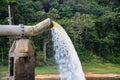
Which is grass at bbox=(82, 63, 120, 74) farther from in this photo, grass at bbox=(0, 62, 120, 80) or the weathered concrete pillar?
the weathered concrete pillar

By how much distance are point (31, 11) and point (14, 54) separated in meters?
29.5

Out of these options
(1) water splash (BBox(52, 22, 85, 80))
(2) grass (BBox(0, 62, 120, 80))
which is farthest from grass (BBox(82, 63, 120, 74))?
(1) water splash (BBox(52, 22, 85, 80))

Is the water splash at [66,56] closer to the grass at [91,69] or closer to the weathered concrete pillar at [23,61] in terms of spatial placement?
the weathered concrete pillar at [23,61]

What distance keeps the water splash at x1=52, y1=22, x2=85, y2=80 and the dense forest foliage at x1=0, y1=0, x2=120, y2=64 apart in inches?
889

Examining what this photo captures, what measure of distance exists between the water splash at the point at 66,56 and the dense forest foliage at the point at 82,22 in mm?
22569

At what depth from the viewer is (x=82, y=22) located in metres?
35.8

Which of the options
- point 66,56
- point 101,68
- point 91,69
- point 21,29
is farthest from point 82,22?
point 21,29

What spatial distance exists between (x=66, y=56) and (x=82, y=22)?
2791 cm

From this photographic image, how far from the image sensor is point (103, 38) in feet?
130

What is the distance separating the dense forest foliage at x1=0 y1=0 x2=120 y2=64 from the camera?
34.3 meters

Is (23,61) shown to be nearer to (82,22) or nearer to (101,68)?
(101,68)

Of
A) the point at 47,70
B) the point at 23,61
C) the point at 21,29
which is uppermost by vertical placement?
the point at 21,29

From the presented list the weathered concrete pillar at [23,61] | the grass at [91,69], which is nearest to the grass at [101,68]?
the grass at [91,69]

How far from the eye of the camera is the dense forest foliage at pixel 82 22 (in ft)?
113
